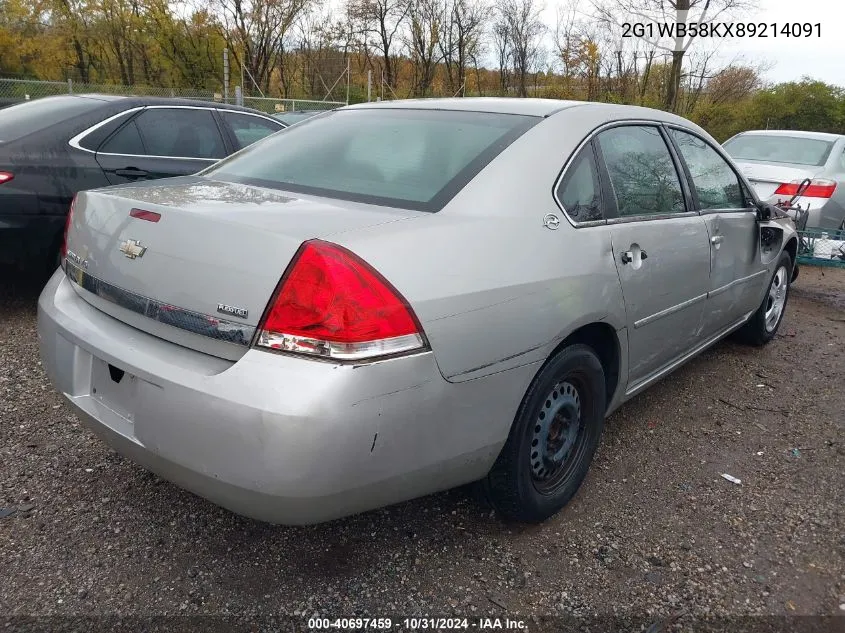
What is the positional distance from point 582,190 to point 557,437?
953 mm

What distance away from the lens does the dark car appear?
13.8 feet

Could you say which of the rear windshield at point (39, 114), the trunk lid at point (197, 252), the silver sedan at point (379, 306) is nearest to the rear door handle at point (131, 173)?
the rear windshield at point (39, 114)

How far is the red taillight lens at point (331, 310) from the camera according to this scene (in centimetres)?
171

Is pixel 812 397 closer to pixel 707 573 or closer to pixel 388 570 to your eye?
pixel 707 573

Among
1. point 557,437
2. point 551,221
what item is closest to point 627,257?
point 551,221

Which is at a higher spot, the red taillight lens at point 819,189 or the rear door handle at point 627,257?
the red taillight lens at point 819,189

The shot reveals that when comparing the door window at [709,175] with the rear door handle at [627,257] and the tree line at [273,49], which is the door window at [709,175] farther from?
the tree line at [273,49]

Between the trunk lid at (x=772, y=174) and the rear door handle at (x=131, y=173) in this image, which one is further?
the trunk lid at (x=772, y=174)

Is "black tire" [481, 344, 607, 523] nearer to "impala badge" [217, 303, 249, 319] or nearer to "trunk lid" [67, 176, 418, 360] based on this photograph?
"trunk lid" [67, 176, 418, 360]

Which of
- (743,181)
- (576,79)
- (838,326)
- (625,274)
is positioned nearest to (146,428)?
(625,274)

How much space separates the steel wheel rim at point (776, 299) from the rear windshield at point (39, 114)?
16.3 feet

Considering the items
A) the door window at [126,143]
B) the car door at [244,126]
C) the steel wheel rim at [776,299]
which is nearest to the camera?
the steel wheel rim at [776,299]

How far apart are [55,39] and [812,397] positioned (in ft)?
123

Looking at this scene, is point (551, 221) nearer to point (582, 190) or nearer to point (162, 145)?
point (582, 190)
